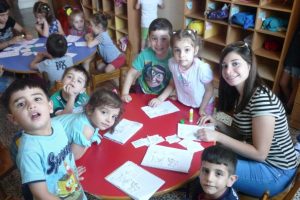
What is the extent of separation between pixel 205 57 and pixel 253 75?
7.40ft

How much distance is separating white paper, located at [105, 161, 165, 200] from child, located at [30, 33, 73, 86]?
5.15 feet

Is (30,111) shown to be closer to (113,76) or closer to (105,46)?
(113,76)

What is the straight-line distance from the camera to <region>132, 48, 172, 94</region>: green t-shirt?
2346mm

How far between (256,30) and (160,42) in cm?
148

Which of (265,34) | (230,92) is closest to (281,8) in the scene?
(265,34)

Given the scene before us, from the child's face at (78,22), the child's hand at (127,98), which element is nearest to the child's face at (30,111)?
the child's hand at (127,98)

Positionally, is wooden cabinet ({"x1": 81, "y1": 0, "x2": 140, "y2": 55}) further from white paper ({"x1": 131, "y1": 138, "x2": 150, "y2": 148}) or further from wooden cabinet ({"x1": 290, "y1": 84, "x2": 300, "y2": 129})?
white paper ({"x1": 131, "y1": 138, "x2": 150, "y2": 148})

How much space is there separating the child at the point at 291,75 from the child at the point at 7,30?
3.05m

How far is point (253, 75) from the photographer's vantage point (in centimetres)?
167

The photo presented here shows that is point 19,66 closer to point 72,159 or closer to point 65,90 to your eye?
point 65,90

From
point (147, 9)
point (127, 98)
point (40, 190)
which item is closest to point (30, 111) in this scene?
point (40, 190)

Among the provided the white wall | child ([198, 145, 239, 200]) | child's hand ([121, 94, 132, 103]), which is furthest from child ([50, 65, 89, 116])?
the white wall

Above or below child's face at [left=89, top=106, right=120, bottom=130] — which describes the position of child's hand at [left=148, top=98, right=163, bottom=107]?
below

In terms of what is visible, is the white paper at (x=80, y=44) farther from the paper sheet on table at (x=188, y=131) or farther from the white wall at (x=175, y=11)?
the paper sheet on table at (x=188, y=131)
